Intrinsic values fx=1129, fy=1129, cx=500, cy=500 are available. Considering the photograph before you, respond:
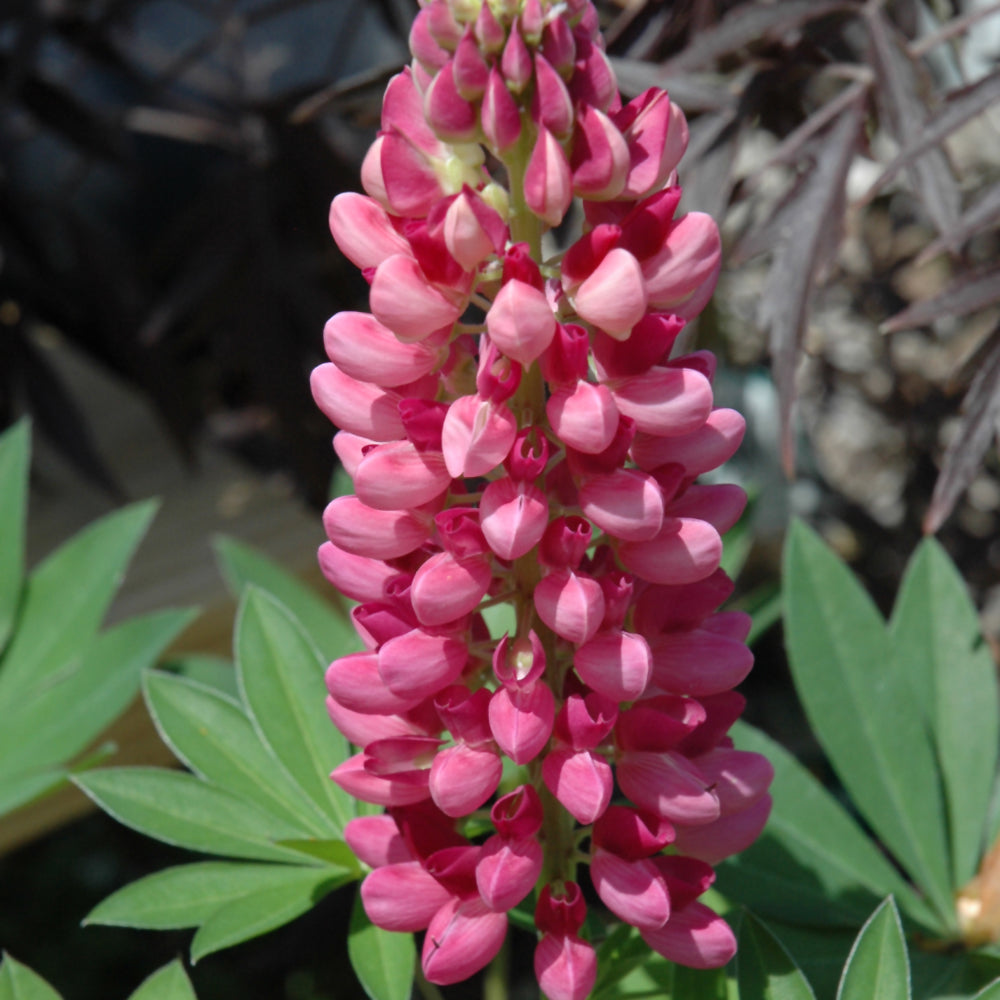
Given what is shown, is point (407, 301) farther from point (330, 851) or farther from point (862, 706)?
point (862, 706)

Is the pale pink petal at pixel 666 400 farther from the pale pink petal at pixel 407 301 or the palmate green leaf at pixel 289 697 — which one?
the palmate green leaf at pixel 289 697

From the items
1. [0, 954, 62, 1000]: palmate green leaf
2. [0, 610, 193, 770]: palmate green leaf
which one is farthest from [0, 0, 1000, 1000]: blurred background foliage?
[0, 954, 62, 1000]: palmate green leaf

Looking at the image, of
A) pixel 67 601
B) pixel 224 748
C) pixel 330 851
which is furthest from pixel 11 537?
pixel 330 851

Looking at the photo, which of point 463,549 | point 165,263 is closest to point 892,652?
point 463,549

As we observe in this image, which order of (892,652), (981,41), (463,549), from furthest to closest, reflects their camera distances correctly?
(981,41), (892,652), (463,549)

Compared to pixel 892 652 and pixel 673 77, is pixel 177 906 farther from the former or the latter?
pixel 673 77

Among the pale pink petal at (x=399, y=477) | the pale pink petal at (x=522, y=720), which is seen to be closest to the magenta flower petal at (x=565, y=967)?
the pale pink petal at (x=522, y=720)
